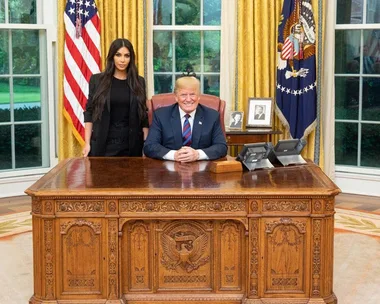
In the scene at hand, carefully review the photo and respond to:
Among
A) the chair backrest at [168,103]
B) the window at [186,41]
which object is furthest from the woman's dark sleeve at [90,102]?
the window at [186,41]

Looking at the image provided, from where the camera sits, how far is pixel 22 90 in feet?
23.4

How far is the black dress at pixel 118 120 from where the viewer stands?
5.29 metres

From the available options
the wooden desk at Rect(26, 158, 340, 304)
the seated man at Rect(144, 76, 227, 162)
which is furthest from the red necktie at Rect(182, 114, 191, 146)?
the wooden desk at Rect(26, 158, 340, 304)

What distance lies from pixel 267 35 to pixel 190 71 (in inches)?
30.6

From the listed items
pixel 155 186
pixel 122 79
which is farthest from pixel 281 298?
pixel 122 79

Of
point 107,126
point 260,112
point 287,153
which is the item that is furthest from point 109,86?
point 260,112

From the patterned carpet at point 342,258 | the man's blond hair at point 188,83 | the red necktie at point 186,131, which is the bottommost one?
the patterned carpet at point 342,258

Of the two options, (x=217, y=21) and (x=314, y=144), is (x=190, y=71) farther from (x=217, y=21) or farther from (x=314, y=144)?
(x=314, y=144)

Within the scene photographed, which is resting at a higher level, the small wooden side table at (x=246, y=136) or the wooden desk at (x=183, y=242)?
the small wooden side table at (x=246, y=136)

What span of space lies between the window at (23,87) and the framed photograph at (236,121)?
1712 millimetres

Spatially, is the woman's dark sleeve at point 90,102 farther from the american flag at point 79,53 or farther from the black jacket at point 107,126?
the american flag at point 79,53

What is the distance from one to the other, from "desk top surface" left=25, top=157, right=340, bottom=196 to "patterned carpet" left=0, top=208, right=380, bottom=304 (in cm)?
69

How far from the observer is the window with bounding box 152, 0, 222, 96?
727 cm

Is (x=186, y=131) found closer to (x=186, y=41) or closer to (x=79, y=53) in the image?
(x=79, y=53)
